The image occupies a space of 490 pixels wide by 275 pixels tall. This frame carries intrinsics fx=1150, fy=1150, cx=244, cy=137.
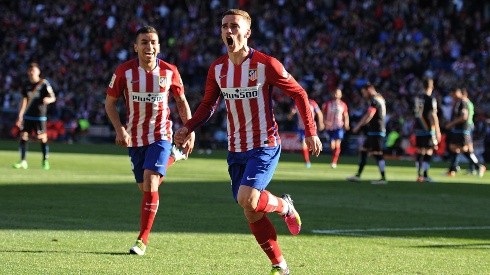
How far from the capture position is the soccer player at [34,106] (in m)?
25.2

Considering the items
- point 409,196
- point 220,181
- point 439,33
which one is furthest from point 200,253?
point 439,33

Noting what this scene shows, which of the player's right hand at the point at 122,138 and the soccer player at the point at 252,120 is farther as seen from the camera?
the player's right hand at the point at 122,138

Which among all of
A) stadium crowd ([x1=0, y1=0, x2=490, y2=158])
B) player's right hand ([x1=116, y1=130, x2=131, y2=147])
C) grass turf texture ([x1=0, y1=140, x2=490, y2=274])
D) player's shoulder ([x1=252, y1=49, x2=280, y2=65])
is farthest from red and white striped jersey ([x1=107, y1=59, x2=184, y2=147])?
stadium crowd ([x1=0, y1=0, x2=490, y2=158])

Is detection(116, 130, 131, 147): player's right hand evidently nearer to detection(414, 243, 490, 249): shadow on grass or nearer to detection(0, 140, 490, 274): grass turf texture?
detection(0, 140, 490, 274): grass turf texture

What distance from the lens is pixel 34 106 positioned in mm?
25828

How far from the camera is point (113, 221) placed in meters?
14.9

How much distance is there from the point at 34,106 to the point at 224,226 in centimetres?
1212

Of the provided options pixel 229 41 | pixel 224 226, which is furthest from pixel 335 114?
pixel 229 41

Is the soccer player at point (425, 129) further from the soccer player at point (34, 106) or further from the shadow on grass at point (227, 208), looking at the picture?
the soccer player at point (34, 106)

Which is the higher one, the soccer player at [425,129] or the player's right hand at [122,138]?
the player's right hand at [122,138]

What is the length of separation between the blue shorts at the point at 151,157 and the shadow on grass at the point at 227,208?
5.35 ft

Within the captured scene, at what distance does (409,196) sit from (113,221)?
25.4ft

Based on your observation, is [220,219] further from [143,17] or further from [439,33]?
[143,17]

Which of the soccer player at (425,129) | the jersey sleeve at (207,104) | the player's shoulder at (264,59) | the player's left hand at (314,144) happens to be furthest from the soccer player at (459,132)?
the player's left hand at (314,144)
